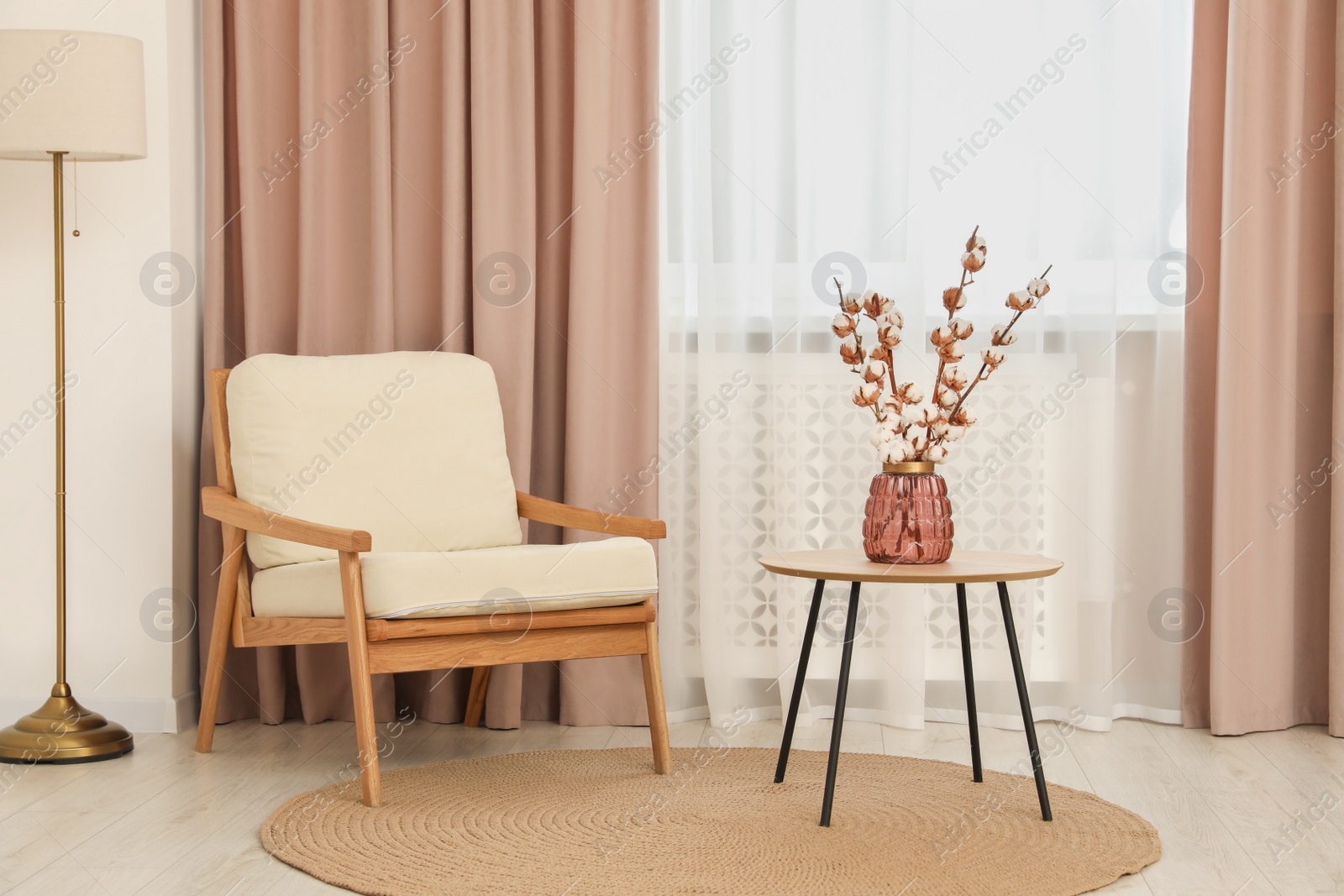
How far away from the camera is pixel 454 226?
9.44 feet

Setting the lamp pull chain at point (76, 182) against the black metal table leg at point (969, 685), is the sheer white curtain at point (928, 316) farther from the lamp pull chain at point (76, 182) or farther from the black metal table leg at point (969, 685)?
the lamp pull chain at point (76, 182)

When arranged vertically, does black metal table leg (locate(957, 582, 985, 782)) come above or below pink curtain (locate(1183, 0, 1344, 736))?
below

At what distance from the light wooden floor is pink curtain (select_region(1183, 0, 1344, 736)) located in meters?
0.21

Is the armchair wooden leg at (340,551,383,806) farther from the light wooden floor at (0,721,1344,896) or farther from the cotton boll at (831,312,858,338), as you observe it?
the cotton boll at (831,312,858,338)

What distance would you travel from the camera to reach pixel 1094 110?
2863 millimetres

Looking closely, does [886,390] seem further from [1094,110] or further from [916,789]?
[916,789]

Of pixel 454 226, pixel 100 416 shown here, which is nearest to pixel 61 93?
pixel 100 416

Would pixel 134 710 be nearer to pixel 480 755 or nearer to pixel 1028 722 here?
pixel 480 755

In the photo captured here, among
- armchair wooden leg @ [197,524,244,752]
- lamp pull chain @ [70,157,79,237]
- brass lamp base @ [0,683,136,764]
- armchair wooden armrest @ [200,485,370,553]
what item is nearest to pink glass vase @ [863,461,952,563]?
armchair wooden armrest @ [200,485,370,553]

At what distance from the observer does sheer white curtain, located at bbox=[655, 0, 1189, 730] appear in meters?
2.88

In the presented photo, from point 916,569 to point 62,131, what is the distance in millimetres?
1843

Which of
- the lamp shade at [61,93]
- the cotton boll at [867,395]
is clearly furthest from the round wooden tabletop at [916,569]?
the lamp shade at [61,93]

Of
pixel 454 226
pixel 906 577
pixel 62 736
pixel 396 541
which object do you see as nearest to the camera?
pixel 906 577

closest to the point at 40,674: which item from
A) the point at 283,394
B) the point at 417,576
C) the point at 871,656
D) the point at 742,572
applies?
the point at 283,394
